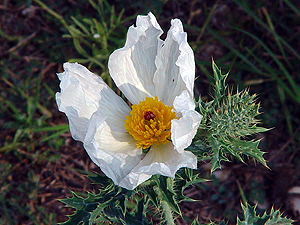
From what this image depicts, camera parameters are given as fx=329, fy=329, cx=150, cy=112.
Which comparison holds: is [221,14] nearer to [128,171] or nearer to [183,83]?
[183,83]

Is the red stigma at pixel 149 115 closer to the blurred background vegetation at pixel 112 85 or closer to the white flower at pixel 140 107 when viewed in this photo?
the white flower at pixel 140 107

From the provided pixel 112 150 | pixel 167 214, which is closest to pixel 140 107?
pixel 112 150

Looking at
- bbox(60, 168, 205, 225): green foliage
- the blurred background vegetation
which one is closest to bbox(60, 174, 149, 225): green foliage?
bbox(60, 168, 205, 225): green foliage

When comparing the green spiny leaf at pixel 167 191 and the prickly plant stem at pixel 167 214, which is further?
the prickly plant stem at pixel 167 214

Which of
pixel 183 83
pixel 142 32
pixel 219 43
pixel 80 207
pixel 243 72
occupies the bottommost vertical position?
pixel 243 72

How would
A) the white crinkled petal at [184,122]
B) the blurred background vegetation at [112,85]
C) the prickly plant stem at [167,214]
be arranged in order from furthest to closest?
the blurred background vegetation at [112,85] < the prickly plant stem at [167,214] < the white crinkled petal at [184,122]

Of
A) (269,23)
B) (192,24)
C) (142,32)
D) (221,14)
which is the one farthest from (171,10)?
(142,32)

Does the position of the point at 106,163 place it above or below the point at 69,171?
above

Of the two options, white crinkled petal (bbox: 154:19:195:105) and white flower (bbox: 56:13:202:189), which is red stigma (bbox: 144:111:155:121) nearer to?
white flower (bbox: 56:13:202:189)

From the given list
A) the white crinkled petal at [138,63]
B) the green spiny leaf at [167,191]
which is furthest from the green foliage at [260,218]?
the white crinkled petal at [138,63]
